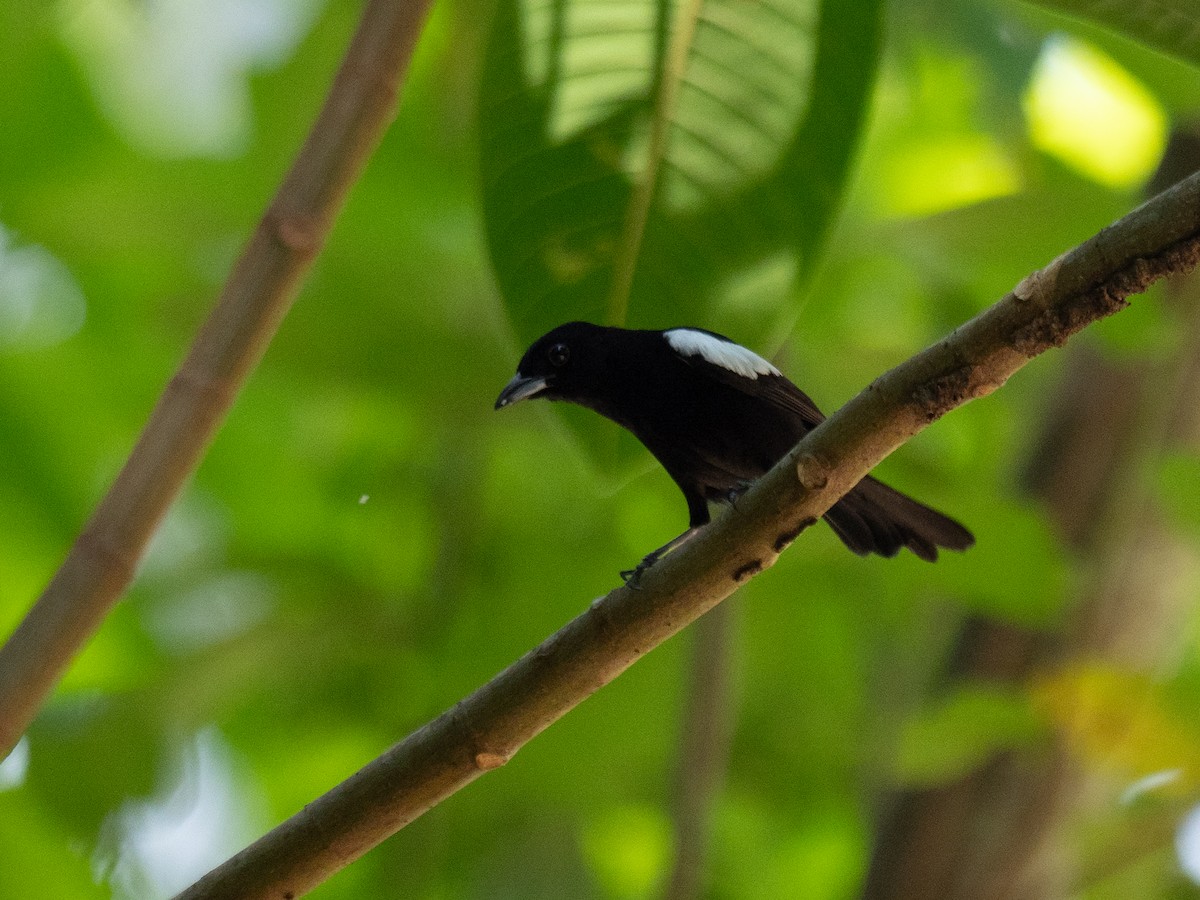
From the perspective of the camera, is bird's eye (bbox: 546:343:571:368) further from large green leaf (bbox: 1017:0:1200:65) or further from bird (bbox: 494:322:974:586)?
large green leaf (bbox: 1017:0:1200:65)

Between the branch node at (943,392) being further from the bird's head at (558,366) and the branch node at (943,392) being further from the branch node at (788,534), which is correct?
the bird's head at (558,366)

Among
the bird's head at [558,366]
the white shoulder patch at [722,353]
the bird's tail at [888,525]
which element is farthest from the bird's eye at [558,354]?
the bird's tail at [888,525]

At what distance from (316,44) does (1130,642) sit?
8.53 feet

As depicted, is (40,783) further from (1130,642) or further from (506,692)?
(1130,642)

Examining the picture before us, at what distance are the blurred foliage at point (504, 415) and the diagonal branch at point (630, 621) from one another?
0.58m

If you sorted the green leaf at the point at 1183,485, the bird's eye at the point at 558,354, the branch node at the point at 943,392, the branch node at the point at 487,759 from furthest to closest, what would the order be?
the bird's eye at the point at 558,354, the green leaf at the point at 1183,485, the branch node at the point at 487,759, the branch node at the point at 943,392

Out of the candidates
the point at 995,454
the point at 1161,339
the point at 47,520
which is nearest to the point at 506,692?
the point at 1161,339

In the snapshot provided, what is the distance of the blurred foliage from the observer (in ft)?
6.90

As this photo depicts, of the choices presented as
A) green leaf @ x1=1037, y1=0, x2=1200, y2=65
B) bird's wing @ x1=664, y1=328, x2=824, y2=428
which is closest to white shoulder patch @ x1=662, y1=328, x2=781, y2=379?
bird's wing @ x1=664, y1=328, x2=824, y2=428

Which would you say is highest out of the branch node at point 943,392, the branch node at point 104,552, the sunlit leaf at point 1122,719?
the branch node at point 104,552

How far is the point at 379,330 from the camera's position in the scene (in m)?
3.24

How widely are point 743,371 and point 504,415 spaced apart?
96 centimetres

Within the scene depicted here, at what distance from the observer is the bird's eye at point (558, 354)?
283cm

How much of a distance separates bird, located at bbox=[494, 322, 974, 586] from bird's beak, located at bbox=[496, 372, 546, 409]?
8 centimetres
